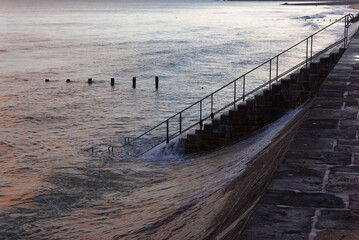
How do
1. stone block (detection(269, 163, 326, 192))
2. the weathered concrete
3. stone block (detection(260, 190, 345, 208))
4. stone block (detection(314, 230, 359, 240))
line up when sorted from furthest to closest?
the weathered concrete, stone block (detection(269, 163, 326, 192)), stone block (detection(260, 190, 345, 208)), stone block (detection(314, 230, 359, 240))

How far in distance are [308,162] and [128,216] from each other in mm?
6842

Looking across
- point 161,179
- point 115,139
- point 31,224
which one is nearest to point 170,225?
point 31,224

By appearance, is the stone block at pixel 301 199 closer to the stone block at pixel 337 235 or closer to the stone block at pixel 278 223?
the stone block at pixel 278 223

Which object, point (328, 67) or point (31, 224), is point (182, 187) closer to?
point (31, 224)

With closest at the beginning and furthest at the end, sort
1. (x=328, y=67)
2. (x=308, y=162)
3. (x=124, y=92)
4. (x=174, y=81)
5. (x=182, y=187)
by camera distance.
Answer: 1. (x=308, y=162)
2. (x=182, y=187)
3. (x=328, y=67)
4. (x=124, y=92)
5. (x=174, y=81)

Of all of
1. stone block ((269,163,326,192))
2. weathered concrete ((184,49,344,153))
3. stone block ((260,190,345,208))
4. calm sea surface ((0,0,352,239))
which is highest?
stone block ((269,163,326,192))

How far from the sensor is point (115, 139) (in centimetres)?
2756

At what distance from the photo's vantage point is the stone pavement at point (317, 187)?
536cm

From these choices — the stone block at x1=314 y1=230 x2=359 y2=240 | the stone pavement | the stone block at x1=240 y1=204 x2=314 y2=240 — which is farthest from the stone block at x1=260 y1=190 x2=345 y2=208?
the stone block at x1=314 y1=230 x2=359 y2=240

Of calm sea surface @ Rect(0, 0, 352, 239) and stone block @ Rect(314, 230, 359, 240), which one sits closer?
stone block @ Rect(314, 230, 359, 240)

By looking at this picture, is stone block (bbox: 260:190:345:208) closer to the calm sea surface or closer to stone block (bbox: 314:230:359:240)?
stone block (bbox: 314:230:359:240)

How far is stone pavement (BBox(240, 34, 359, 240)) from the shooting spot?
211 inches

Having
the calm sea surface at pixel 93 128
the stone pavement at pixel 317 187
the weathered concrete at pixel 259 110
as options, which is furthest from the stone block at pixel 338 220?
the weathered concrete at pixel 259 110

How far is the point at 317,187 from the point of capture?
662cm
